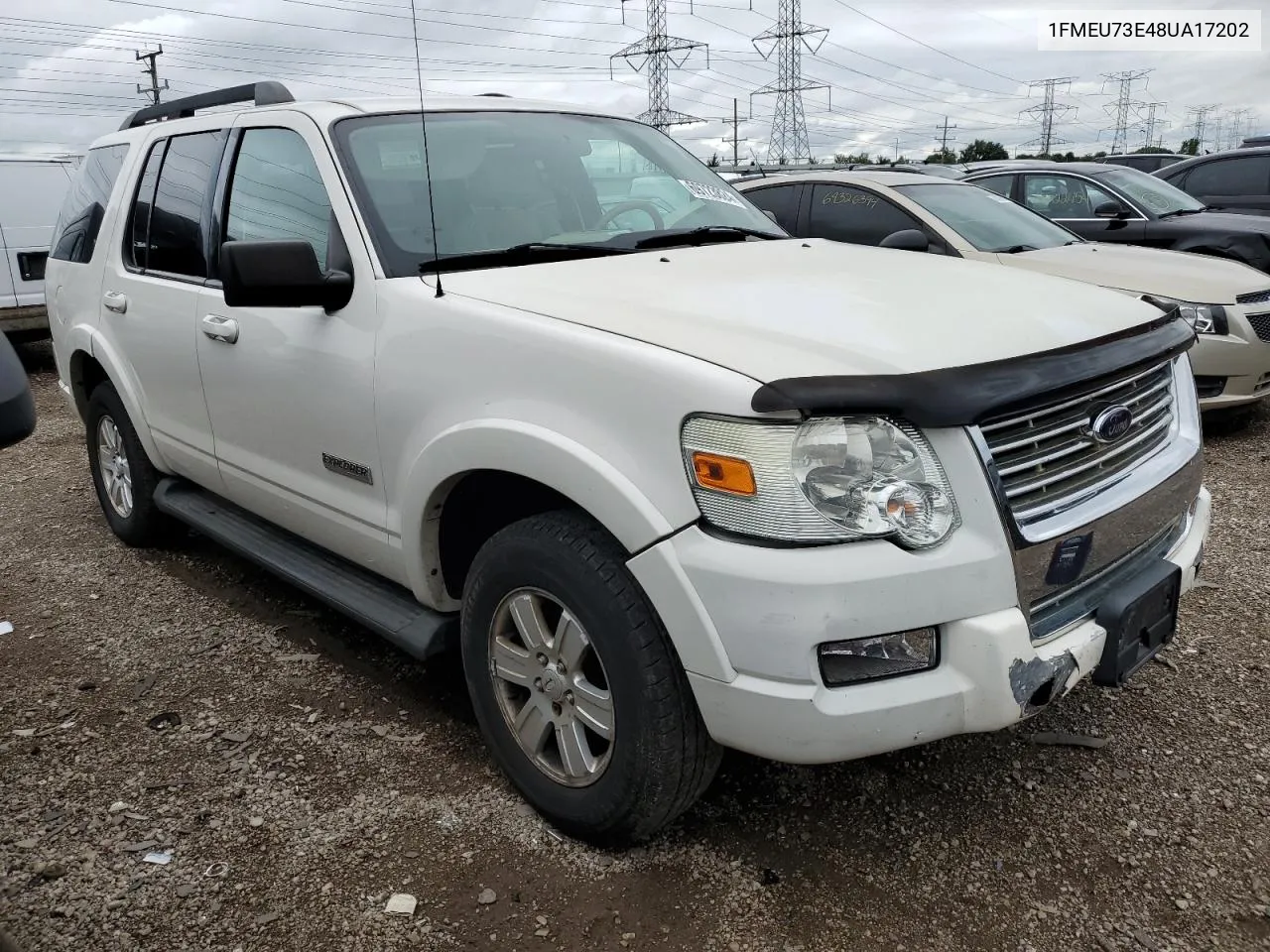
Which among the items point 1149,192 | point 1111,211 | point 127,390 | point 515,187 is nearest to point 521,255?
point 515,187

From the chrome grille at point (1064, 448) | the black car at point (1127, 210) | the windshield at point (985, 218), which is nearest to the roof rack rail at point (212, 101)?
the chrome grille at point (1064, 448)

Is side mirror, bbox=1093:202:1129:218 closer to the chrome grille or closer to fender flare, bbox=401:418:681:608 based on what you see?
the chrome grille

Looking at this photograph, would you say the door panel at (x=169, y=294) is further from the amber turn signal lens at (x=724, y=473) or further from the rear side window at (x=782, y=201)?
the rear side window at (x=782, y=201)

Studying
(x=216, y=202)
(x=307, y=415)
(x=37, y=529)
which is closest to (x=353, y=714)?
(x=307, y=415)

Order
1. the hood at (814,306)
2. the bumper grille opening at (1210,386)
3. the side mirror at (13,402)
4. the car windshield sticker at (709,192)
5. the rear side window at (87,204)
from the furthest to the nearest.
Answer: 1. the bumper grille opening at (1210,386)
2. the rear side window at (87,204)
3. the car windshield sticker at (709,192)
4. the hood at (814,306)
5. the side mirror at (13,402)

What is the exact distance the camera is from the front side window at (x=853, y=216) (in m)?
6.70

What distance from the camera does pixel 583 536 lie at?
228cm

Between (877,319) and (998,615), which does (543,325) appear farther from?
(998,615)

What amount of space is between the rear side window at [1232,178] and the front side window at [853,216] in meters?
6.16

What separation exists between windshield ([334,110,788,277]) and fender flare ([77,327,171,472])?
178cm

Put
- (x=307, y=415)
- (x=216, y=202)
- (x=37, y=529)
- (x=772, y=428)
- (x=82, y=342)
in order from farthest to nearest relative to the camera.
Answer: (x=37, y=529) < (x=82, y=342) < (x=216, y=202) < (x=307, y=415) < (x=772, y=428)

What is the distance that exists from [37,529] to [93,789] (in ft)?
9.65

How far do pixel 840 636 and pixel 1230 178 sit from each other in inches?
438

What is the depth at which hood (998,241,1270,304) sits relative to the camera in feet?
19.9
